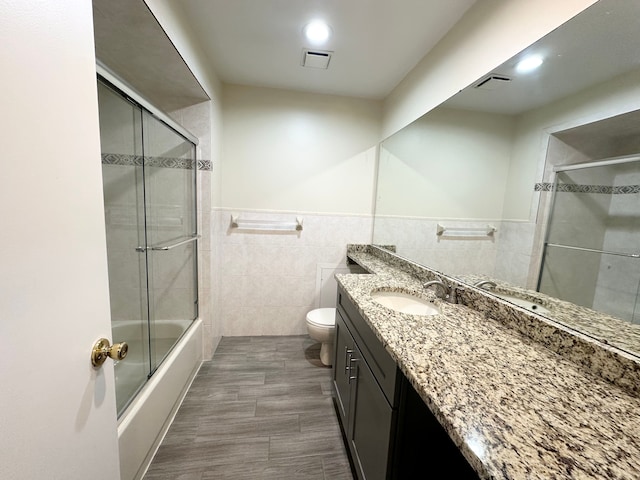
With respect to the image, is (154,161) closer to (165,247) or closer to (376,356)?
(165,247)

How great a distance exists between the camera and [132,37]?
131 centimetres

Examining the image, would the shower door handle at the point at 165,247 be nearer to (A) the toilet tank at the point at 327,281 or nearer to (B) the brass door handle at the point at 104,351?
(B) the brass door handle at the point at 104,351

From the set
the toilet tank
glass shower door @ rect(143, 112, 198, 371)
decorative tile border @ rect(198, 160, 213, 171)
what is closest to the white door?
glass shower door @ rect(143, 112, 198, 371)

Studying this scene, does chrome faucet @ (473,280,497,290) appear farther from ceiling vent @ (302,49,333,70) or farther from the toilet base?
ceiling vent @ (302,49,333,70)

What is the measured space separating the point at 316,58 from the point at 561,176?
1.67 meters

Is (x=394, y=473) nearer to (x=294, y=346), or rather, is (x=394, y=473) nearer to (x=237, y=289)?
(x=294, y=346)

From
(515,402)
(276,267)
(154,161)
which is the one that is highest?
(154,161)

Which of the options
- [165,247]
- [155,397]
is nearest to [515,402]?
[155,397]

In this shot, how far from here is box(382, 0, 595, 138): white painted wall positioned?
95cm

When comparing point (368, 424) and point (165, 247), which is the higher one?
point (165, 247)

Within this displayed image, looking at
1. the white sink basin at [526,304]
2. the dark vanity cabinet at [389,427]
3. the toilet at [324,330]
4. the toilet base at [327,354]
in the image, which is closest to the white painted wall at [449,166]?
the white sink basin at [526,304]

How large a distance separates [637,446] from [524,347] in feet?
1.31

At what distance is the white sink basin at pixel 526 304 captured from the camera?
1.00 meters

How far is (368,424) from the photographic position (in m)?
1.06
